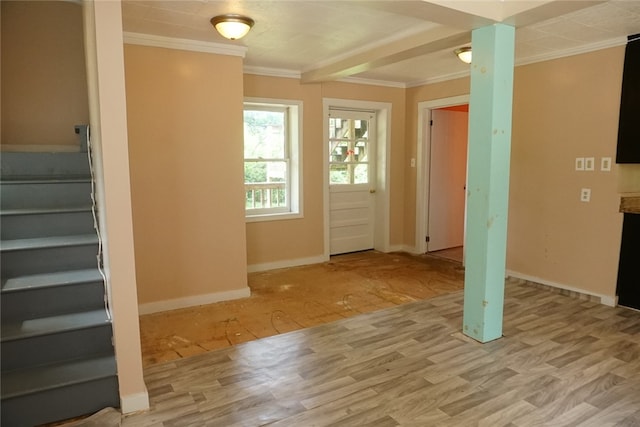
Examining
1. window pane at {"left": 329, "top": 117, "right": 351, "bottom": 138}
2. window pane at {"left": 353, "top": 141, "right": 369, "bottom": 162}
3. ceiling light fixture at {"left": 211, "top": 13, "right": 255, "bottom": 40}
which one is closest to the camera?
ceiling light fixture at {"left": 211, "top": 13, "right": 255, "bottom": 40}

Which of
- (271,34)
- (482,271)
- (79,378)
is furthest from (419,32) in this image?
(79,378)

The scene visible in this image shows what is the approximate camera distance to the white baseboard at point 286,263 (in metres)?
5.10

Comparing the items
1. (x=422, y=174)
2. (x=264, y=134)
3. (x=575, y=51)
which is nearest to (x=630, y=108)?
(x=575, y=51)

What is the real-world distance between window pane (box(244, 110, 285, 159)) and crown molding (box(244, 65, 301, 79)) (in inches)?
17.5

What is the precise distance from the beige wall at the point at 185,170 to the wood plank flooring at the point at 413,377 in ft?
3.81

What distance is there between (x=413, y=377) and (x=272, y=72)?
144 inches

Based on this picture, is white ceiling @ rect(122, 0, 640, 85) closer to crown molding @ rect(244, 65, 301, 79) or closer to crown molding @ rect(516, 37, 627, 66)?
crown molding @ rect(516, 37, 627, 66)

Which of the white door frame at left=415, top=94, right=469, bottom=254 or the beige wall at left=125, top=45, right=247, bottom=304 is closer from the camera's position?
the beige wall at left=125, top=45, right=247, bottom=304

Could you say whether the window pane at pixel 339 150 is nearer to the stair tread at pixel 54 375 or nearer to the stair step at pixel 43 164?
the stair step at pixel 43 164

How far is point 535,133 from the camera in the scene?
442cm

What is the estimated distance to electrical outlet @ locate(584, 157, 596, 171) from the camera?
13.0ft

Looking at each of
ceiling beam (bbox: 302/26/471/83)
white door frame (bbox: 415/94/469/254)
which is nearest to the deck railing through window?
ceiling beam (bbox: 302/26/471/83)

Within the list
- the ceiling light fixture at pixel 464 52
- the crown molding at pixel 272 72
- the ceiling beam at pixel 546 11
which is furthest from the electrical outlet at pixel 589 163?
the crown molding at pixel 272 72

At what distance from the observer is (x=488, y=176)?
2984mm
